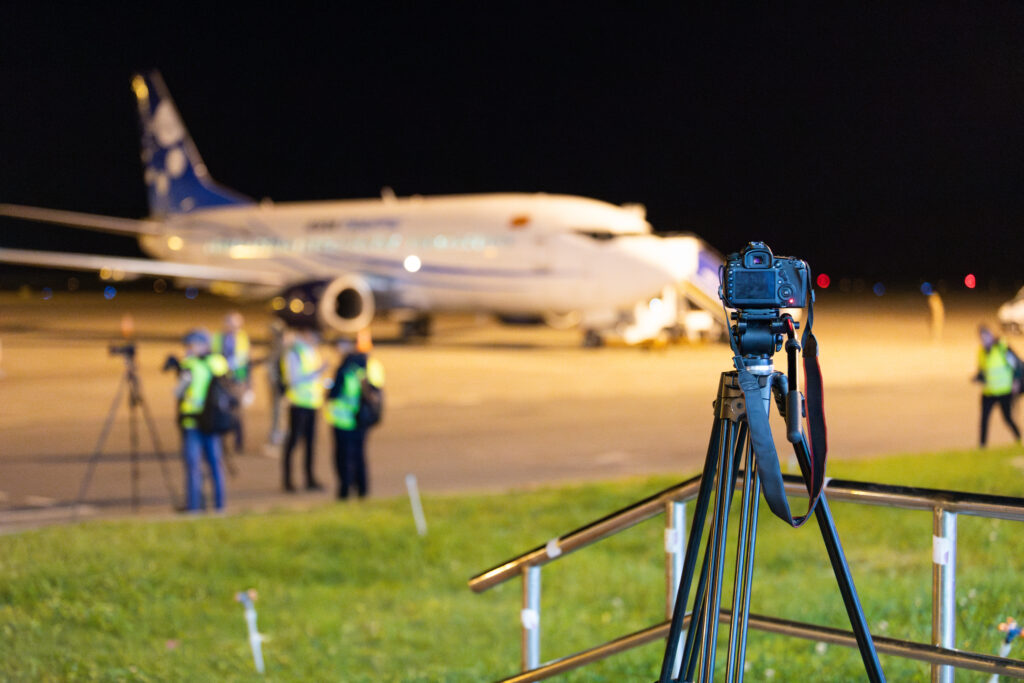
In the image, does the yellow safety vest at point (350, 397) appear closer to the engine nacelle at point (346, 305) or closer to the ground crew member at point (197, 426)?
the ground crew member at point (197, 426)

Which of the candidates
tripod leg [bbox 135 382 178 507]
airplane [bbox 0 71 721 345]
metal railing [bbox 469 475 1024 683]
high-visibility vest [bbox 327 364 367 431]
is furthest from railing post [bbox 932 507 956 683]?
airplane [bbox 0 71 721 345]

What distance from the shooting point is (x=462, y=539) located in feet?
27.3

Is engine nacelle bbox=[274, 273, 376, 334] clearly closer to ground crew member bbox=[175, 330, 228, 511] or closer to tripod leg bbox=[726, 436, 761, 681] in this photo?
ground crew member bbox=[175, 330, 228, 511]

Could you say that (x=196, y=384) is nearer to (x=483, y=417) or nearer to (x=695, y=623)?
(x=483, y=417)

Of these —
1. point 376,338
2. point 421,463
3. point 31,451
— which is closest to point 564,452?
point 421,463

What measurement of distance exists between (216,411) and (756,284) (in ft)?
24.7

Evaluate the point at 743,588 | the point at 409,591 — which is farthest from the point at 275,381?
the point at 743,588

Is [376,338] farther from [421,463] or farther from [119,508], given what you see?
[119,508]

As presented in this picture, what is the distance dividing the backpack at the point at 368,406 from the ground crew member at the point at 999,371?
20.5 feet

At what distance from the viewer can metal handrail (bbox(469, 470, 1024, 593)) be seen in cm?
289

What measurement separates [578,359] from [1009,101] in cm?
1640

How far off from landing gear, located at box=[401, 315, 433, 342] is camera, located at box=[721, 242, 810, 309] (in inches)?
1020

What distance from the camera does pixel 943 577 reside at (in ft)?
10.2

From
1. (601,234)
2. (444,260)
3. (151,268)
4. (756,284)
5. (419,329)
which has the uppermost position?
(601,234)
